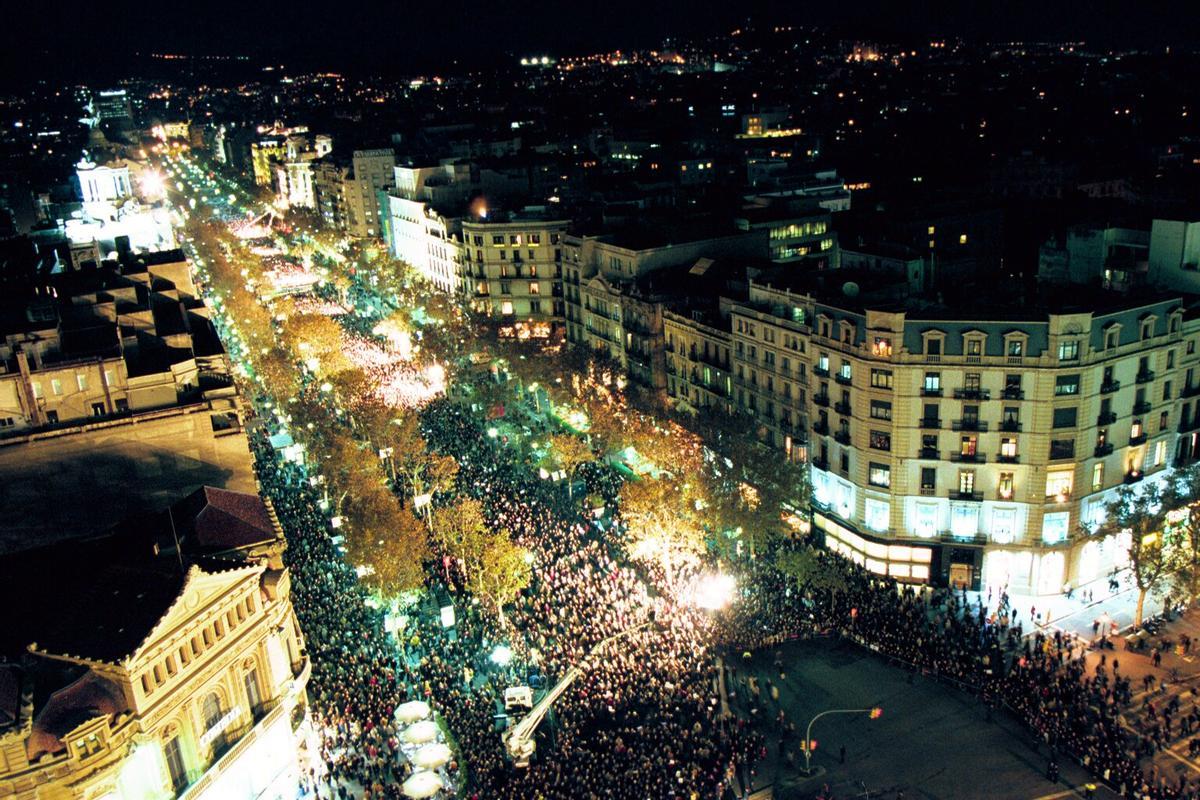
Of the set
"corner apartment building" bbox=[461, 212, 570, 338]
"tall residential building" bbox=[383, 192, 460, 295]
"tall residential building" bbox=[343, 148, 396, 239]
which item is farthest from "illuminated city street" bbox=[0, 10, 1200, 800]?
"tall residential building" bbox=[343, 148, 396, 239]

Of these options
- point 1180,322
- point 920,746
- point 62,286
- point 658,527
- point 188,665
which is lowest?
point 920,746

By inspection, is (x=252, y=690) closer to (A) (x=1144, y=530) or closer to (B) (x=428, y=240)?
(A) (x=1144, y=530)

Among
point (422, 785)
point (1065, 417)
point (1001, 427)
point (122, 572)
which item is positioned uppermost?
point (122, 572)

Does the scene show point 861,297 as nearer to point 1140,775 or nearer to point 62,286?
A: point 1140,775

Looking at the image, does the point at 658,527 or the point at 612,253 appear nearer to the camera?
the point at 658,527

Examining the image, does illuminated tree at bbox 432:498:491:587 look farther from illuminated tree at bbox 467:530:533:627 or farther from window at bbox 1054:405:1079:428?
window at bbox 1054:405:1079:428

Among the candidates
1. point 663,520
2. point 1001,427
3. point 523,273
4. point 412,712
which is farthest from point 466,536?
point 523,273

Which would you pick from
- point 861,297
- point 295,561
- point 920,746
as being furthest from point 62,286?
point 920,746
